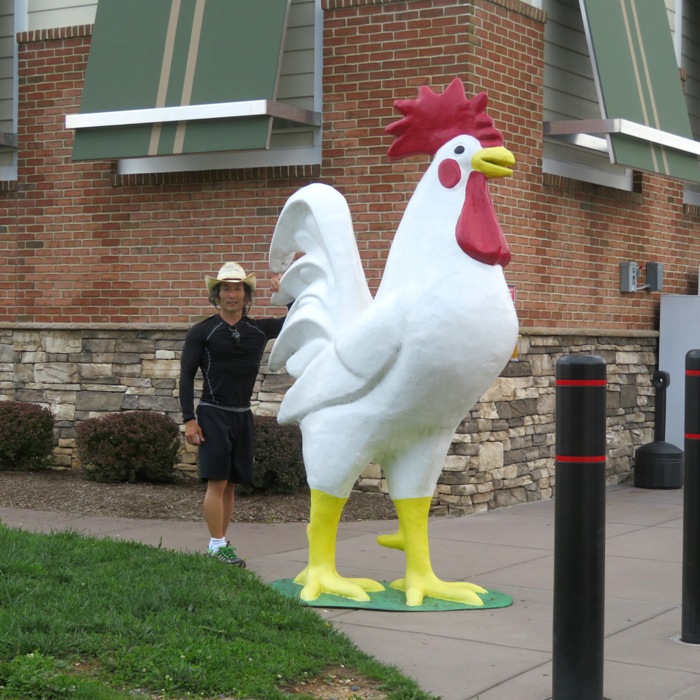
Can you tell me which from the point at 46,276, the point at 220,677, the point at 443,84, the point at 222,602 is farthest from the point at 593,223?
the point at 220,677

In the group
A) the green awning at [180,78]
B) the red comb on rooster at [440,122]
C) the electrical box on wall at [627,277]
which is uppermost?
the green awning at [180,78]

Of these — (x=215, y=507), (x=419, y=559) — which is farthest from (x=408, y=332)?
(x=215, y=507)

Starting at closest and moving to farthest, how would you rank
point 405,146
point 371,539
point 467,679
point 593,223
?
point 467,679, point 405,146, point 371,539, point 593,223

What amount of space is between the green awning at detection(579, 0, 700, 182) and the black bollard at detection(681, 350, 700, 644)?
5441mm

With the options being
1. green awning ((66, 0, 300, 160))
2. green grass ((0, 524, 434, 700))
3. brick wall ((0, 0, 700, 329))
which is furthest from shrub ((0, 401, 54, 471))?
green grass ((0, 524, 434, 700))

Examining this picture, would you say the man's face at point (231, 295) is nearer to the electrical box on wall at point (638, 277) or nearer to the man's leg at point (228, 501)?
the man's leg at point (228, 501)

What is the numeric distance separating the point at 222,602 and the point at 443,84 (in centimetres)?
567

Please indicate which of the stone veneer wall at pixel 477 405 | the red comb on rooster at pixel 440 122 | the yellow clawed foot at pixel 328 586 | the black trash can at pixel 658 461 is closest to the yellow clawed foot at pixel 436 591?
the yellow clawed foot at pixel 328 586

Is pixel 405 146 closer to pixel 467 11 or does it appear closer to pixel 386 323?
pixel 386 323

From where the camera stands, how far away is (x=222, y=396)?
7566mm

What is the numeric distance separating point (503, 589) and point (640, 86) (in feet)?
21.2

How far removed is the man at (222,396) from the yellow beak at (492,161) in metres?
1.99

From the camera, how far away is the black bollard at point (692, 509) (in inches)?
232

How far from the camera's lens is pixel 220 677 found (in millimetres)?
4875
